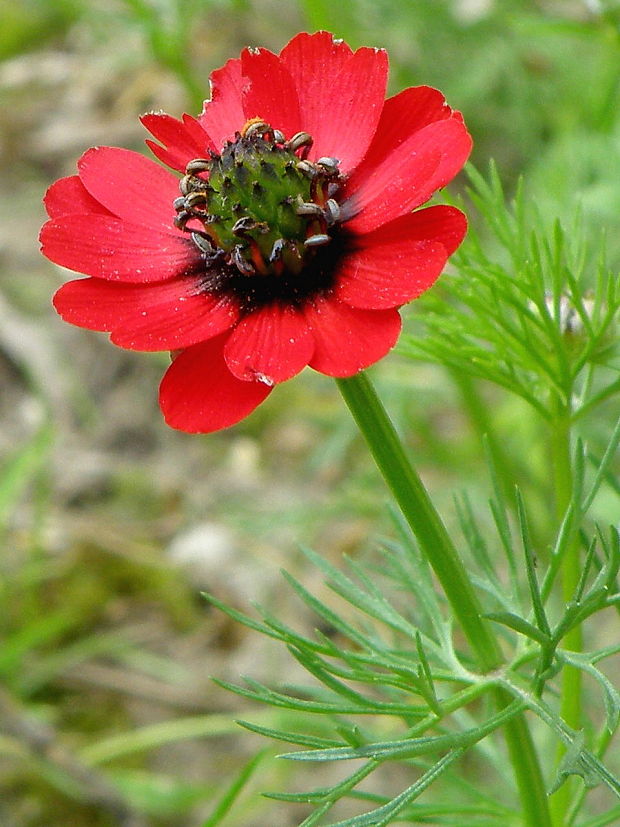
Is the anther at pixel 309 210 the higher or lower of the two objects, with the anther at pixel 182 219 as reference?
lower

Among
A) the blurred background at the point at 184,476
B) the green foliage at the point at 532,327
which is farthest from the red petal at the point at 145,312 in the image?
the blurred background at the point at 184,476

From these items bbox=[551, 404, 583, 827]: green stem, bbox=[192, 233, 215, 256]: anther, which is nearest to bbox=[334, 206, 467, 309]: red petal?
bbox=[192, 233, 215, 256]: anther

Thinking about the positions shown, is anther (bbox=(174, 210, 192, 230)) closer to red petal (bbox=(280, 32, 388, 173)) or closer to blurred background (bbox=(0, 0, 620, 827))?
red petal (bbox=(280, 32, 388, 173))

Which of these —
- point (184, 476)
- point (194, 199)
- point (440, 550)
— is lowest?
point (440, 550)

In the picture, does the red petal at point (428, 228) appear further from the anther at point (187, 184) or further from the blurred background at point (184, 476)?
the blurred background at point (184, 476)

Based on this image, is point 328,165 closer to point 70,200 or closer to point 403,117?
point 403,117

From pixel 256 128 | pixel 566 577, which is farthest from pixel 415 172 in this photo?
pixel 566 577
